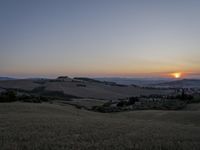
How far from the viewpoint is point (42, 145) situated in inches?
446

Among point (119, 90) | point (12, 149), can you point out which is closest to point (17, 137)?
point (12, 149)

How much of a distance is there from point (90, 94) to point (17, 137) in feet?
315

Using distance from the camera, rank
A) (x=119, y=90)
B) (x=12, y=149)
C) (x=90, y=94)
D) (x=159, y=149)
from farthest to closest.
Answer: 1. (x=119, y=90)
2. (x=90, y=94)
3. (x=159, y=149)
4. (x=12, y=149)

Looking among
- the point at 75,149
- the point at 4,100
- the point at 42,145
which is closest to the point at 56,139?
the point at 42,145

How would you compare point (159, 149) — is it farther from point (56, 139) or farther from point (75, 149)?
point (56, 139)

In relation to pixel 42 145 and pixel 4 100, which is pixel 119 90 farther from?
pixel 42 145

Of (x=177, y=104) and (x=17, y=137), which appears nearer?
(x=17, y=137)

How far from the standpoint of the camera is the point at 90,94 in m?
109

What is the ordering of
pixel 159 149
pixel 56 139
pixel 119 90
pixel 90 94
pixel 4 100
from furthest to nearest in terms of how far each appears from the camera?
pixel 119 90, pixel 90 94, pixel 4 100, pixel 56 139, pixel 159 149

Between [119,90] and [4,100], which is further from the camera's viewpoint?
[119,90]

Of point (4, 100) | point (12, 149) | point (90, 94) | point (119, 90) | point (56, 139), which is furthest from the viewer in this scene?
point (119, 90)

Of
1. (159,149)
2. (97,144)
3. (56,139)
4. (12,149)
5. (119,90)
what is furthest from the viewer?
(119,90)

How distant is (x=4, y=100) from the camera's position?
56.7 metres

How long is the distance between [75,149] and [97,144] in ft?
4.79
